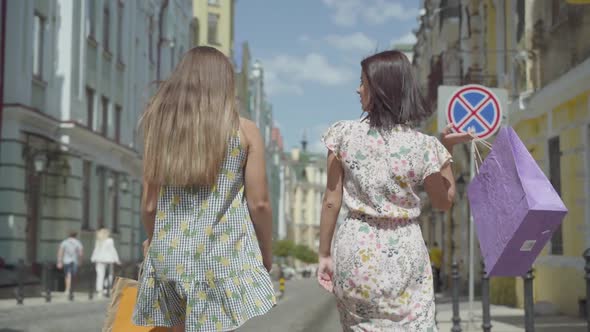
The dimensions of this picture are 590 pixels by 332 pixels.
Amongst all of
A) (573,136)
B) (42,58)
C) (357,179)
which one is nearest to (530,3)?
(573,136)

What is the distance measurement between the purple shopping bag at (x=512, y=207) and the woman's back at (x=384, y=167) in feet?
2.19

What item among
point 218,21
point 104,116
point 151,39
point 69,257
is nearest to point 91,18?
point 104,116

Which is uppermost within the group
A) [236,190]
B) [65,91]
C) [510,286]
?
[65,91]

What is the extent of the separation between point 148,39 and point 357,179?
38.1 m

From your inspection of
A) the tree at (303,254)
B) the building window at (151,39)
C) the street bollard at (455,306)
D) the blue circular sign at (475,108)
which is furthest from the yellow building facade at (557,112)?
the tree at (303,254)

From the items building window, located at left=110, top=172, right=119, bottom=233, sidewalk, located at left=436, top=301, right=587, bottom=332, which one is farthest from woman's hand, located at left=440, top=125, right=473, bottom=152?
building window, located at left=110, top=172, right=119, bottom=233

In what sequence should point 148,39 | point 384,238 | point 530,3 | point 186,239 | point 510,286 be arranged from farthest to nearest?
point 148,39
point 510,286
point 530,3
point 384,238
point 186,239

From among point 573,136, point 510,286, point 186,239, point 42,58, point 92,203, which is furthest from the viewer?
point 92,203

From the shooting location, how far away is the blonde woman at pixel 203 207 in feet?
12.4

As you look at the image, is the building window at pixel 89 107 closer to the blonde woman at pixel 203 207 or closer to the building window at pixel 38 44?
the building window at pixel 38 44

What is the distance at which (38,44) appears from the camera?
25641mm

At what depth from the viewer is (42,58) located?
26062mm

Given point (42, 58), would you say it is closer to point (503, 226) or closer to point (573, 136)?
point (573, 136)

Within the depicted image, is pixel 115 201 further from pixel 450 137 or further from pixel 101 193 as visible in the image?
pixel 450 137
